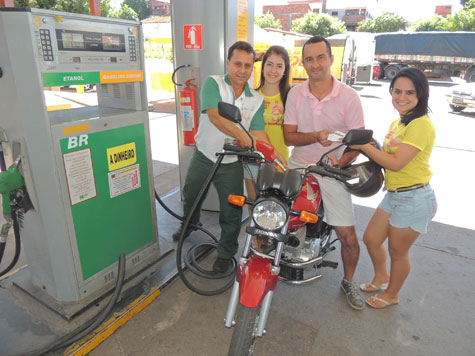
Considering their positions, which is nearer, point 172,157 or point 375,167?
point 375,167

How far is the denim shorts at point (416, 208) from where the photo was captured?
2.29 m

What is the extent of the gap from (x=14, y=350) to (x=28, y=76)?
172 centimetres

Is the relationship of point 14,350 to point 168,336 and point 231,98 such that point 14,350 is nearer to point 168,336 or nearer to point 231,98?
point 168,336

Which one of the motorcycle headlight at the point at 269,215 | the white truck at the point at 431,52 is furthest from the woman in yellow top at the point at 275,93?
the white truck at the point at 431,52

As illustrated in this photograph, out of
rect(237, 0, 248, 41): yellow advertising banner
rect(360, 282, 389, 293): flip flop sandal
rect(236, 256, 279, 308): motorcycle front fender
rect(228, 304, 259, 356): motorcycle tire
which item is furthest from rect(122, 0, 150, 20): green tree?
rect(228, 304, 259, 356): motorcycle tire

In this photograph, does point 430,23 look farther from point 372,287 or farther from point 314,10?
point 372,287

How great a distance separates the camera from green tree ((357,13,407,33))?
5112 cm

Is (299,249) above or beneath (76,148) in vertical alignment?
beneath

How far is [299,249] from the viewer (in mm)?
2287

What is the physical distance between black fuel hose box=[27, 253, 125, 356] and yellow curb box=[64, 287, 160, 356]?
4cm

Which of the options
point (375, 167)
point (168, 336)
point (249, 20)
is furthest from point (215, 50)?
point (168, 336)

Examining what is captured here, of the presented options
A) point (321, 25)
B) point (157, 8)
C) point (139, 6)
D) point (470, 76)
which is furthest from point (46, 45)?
point (157, 8)

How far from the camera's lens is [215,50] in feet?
11.8

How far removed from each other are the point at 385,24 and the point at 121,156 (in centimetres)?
5895
